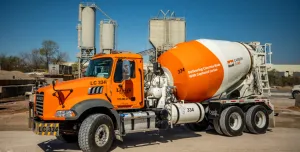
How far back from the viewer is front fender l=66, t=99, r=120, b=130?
25.0ft

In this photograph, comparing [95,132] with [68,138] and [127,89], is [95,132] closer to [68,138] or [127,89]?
[127,89]

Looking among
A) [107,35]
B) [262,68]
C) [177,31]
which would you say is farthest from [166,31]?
[262,68]

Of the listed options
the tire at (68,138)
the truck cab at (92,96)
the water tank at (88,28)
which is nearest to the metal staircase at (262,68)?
the truck cab at (92,96)

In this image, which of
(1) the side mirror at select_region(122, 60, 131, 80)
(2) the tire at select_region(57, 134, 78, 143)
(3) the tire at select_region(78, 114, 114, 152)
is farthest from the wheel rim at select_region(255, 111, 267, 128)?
(2) the tire at select_region(57, 134, 78, 143)

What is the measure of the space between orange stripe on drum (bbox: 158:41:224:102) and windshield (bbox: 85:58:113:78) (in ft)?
9.28

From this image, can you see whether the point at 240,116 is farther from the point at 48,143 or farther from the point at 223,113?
the point at 48,143

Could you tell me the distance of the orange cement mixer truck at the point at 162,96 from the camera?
7867 millimetres

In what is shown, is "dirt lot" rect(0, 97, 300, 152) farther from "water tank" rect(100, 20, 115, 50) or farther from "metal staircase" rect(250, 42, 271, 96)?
"water tank" rect(100, 20, 115, 50)

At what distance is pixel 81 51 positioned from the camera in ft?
134

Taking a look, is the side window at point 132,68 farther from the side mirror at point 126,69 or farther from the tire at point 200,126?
the tire at point 200,126

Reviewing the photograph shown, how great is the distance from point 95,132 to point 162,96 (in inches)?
124

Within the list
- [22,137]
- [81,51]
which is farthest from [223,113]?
[81,51]

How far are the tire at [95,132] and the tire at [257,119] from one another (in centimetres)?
610

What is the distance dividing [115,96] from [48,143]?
9.67 feet
